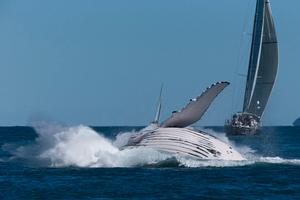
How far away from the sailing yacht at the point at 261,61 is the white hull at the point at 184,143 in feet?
224

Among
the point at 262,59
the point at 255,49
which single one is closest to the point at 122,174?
the point at 255,49

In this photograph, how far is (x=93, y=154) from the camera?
46.0m

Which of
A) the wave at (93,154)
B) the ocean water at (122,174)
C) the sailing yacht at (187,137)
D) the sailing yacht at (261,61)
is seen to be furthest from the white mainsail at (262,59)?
the sailing yacht at (187,137)

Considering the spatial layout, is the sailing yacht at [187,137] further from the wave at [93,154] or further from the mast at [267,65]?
the mast at [267,65]

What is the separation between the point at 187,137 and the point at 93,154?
459 cm

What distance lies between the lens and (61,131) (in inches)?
1953

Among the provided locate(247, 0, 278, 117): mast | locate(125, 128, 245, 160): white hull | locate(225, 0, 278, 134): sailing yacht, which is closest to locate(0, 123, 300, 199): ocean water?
locate(125, 128, 245, 160): white hull

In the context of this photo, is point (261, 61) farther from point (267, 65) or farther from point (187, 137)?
point (187, 137)

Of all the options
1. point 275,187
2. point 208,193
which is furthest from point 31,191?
point 275,187

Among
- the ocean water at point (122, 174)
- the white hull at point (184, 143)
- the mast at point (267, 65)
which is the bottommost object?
the ocean water at point (122, 174)

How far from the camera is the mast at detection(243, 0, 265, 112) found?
115000 millimetres

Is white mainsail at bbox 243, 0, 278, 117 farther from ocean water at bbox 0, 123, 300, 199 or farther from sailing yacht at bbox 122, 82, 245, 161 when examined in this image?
sailing yacht at bbox 122, 82, 245, 161

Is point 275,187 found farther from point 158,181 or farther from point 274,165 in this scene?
point 274,165

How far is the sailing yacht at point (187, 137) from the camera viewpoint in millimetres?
45094
